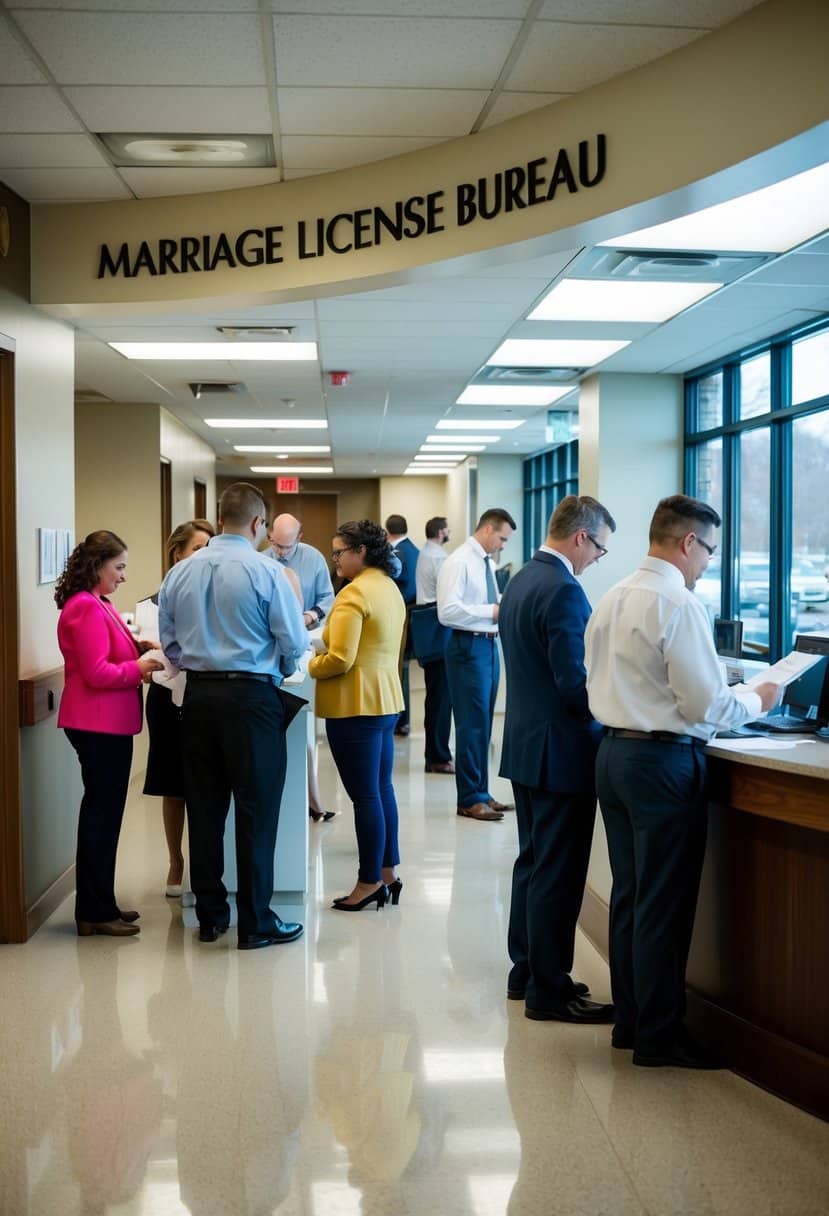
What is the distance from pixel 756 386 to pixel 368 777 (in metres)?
4.51

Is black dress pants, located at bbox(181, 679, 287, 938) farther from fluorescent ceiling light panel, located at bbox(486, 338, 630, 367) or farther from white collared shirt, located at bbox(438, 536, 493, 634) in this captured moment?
fluorescent ceiling light panel, located at bbox(486, 338, 630, 367)

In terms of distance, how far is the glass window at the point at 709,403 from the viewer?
8.45 meters

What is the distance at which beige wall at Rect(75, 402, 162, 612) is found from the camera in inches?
380

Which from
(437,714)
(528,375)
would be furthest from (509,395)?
(437,714)

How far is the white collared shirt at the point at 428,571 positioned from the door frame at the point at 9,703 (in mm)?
5618

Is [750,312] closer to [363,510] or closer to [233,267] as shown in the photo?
[233,267]

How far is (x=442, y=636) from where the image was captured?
8.34 metres

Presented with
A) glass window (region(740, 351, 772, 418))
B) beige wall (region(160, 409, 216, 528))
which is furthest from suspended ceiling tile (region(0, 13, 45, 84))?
beige wall (region(160, 409, 216, 528))

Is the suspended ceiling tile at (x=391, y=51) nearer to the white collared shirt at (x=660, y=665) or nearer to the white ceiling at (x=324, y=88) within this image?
the white ceiling at (x=324, y=88)

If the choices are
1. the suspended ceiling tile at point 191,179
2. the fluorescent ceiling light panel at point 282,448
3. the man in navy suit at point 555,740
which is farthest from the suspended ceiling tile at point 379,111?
the fluorescent ceiling light panel at point 282,448

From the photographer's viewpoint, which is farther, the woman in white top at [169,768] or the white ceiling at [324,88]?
the woman in white top at [169,768]

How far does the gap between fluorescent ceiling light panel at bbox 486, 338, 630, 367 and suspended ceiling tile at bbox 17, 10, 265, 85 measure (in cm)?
372

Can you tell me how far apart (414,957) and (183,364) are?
4714 millimetres

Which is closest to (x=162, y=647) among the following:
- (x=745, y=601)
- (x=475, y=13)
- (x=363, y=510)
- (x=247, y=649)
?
(x=247, y=649)
